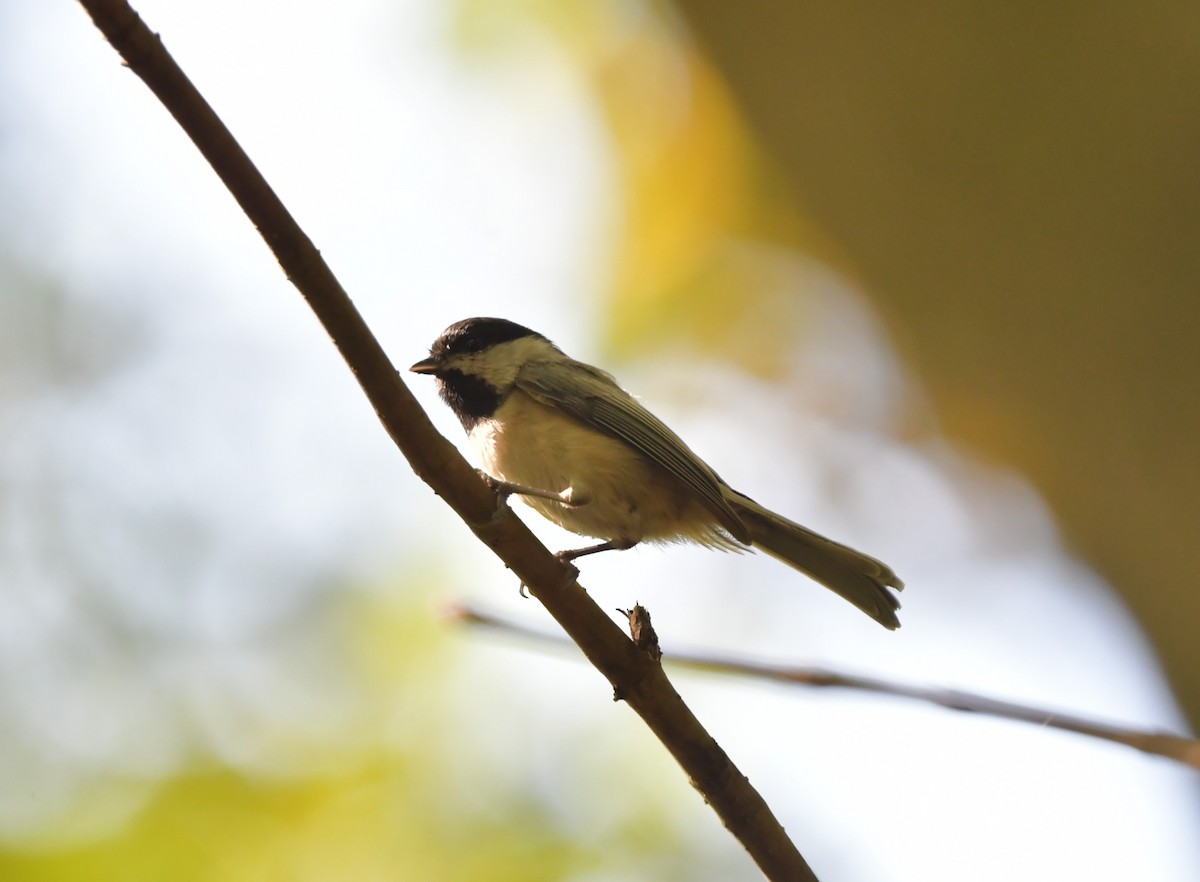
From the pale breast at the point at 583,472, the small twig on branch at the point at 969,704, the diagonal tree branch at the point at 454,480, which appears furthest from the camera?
the pale breast at the point at 583,472

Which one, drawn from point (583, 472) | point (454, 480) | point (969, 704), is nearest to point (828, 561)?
point (583, 472)

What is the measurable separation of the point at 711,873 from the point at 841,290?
276 cm

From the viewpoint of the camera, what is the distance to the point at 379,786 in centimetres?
489

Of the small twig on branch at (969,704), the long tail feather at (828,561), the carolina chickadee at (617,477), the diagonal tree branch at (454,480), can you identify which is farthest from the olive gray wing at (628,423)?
the small twig on branch at (969,704)

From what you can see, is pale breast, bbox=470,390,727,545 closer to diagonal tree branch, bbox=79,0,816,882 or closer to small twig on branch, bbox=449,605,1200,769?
diagonal tree branch, bbox=79,0,816,882

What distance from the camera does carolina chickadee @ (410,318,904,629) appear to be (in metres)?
3.34

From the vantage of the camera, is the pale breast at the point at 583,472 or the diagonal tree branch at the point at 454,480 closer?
the diagonal tree branch at the point at 454,480

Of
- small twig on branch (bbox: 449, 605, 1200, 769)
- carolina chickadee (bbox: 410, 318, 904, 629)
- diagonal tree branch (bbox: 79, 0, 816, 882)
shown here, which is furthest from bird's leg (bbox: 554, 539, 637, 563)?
small twig on branch (bbox: 449, 605, 1200, 769)

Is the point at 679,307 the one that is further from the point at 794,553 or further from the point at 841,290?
the point at 794,553

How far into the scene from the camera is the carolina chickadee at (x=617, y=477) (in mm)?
3338

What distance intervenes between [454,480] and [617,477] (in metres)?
1.25

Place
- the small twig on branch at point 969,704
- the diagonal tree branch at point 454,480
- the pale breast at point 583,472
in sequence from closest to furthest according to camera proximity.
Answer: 1. the small twig on branch at point 969,704
2. the diagonal tree branch at point 454,480
3. the pale breast at point 583,472

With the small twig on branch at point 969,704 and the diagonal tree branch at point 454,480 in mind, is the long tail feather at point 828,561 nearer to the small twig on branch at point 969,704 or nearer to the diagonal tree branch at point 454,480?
the diagonal tree branch at point 454,480

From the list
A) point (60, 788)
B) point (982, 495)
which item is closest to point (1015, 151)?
point (982, 495)
